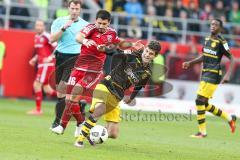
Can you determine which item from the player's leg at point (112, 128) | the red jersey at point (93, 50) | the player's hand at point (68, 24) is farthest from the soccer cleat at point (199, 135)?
the player's hand at point (68, 24)

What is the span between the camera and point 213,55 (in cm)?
1666

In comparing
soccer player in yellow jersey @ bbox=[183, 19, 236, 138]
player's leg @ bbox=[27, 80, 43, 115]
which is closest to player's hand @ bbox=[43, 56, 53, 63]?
player's leg @ bbox=[27, 80, 43, 115]

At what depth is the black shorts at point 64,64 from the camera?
Result: 1500 centimetres

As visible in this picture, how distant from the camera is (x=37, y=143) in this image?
501 inches

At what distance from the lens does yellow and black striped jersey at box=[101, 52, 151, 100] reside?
42.1ft

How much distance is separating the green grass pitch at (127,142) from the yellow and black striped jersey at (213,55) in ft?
4.32

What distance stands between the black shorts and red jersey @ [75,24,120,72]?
832 mm

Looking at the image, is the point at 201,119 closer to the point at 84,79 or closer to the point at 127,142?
Result: the point at 127,142

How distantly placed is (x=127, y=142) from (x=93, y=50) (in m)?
1.82

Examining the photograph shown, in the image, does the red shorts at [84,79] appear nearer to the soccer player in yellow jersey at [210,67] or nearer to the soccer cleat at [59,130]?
the soccer cleat at [59,130]

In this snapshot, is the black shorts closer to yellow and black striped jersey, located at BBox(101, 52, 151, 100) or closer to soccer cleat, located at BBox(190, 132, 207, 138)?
yellow and black striped jersey, located at BBox(101, 52, 151, 100)

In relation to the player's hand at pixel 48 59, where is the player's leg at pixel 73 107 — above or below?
above

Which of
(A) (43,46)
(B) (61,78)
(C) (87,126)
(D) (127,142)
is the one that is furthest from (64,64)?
(A) (43,46)

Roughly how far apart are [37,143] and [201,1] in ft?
65.5
